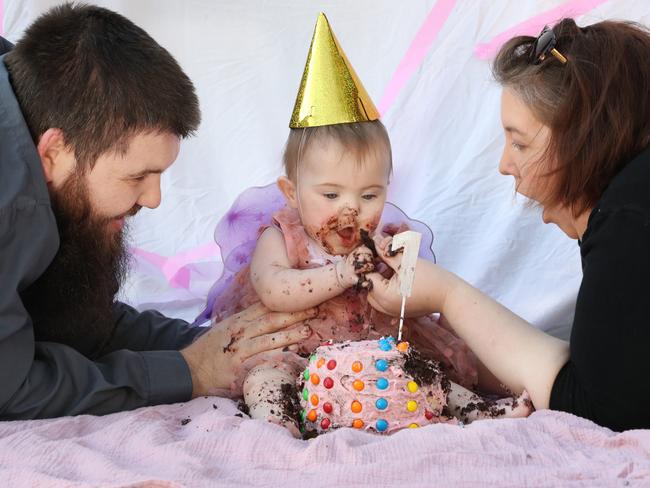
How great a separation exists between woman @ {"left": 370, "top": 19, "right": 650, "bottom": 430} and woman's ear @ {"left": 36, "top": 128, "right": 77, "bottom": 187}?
2.02 feet

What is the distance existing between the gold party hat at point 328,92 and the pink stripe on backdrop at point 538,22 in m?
0.63

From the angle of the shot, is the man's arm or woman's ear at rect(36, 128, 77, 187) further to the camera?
the man's arm

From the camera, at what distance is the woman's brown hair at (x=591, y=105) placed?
1587mm

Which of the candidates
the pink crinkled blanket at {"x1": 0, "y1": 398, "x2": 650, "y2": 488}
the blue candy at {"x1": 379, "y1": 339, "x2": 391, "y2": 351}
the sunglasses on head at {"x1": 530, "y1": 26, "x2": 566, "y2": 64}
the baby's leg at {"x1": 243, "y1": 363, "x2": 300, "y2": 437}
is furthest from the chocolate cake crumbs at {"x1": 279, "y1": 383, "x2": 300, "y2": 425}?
the sunglasses on head at {"x1": 530, "y1": 26, "x2": 566, "y2": 64}

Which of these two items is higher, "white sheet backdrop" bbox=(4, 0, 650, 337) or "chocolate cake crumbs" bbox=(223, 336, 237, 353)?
"white sheet backdrop" bbox=(4, 0, 650, 337)

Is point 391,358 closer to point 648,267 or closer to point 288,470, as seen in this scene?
point 288,470

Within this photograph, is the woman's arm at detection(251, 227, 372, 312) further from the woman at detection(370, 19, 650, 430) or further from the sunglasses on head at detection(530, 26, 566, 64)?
the sunglasses on head at detection(530, 26, 566, 64)

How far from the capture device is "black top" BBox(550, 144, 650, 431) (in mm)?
1454

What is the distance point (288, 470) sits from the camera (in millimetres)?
1411

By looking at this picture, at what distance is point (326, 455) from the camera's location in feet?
4.67

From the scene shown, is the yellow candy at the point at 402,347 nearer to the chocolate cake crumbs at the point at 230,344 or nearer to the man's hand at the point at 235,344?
the man's hand at the point at 235,344

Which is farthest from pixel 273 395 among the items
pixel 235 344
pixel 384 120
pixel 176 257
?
→ pixel 384 120

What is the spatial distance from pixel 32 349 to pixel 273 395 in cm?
44

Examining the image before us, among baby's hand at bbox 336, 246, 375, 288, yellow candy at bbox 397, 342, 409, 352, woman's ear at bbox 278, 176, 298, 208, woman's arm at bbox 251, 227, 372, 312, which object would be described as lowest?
yellow candy at bbox 397, 342, 409, 352
